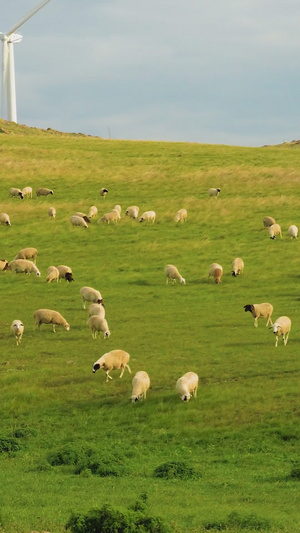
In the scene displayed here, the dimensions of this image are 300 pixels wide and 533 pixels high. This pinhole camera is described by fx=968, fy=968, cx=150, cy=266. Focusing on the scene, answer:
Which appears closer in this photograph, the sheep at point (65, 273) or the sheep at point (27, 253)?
the sheep at point (65, 273)

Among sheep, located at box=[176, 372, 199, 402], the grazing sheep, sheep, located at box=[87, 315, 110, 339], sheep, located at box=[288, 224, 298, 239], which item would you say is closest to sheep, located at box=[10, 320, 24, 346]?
sheep, located at box=[87, 315, 110, 339]

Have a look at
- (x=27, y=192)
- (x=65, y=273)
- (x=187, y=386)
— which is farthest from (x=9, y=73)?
(x=187, y=386)

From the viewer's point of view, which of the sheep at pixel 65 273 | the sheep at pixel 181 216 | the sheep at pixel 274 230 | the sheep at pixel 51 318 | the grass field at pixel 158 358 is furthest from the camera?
the sheep at pixel 181 216

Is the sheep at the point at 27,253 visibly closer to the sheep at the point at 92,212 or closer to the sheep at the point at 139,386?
the sheep at the point at 92,212

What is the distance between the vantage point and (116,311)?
39812mm

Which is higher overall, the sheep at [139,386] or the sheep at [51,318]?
the sheep at [51,318]

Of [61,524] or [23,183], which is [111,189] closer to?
[23,183]

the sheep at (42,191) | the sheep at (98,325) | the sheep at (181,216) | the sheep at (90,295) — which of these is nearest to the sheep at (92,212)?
the sheep at (181,216)

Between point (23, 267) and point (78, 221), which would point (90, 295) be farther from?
point (78, 221)

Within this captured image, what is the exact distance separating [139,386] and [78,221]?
99.1 feet

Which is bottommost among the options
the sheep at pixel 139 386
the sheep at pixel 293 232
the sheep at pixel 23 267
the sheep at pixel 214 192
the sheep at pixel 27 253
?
the sheep at pixel 139 386

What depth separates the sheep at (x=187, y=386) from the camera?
26.7 metres

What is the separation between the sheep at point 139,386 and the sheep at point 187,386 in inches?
35.7

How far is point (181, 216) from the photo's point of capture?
5791cm
